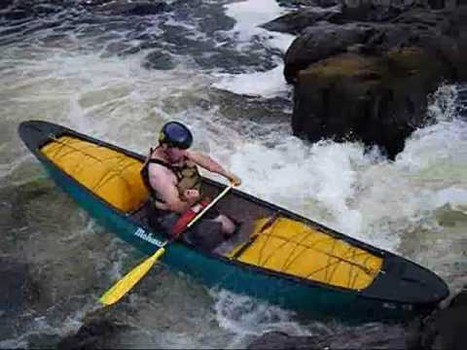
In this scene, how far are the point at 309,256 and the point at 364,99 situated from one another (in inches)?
118

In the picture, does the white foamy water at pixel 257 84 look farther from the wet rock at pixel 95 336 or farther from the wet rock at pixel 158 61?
the wet rock at pixel 95 336

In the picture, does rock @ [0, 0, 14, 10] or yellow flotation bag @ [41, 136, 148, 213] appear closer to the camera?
yellow flotation bag @ [41, 136, 148, 213]

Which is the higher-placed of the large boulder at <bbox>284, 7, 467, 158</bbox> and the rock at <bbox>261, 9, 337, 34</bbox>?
the large boulder at <bbox>284, 7, 467, 158</bbox>

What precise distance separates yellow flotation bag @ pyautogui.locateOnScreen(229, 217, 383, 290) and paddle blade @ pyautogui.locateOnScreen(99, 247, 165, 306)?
649 millimetres

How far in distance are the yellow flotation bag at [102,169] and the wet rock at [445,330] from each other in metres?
3.00

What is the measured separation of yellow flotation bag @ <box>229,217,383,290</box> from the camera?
18.0ft

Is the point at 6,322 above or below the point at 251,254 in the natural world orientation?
below

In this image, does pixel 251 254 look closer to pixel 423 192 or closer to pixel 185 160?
pixel 185 160

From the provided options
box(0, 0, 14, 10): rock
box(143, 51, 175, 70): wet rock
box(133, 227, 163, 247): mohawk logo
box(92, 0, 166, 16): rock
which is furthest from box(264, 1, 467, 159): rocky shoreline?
box(0, 0, 14, 10): rock

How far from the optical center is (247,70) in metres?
11.5

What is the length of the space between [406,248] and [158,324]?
252 cm

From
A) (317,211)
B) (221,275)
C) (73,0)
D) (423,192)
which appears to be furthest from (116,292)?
(73,0)

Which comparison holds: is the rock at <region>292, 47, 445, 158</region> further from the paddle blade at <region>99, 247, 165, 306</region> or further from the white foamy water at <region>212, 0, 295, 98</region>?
the paddle blade at <region>99, 247, 165, 306</region>

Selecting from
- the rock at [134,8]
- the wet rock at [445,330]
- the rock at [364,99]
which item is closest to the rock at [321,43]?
the rock at [364,99]
